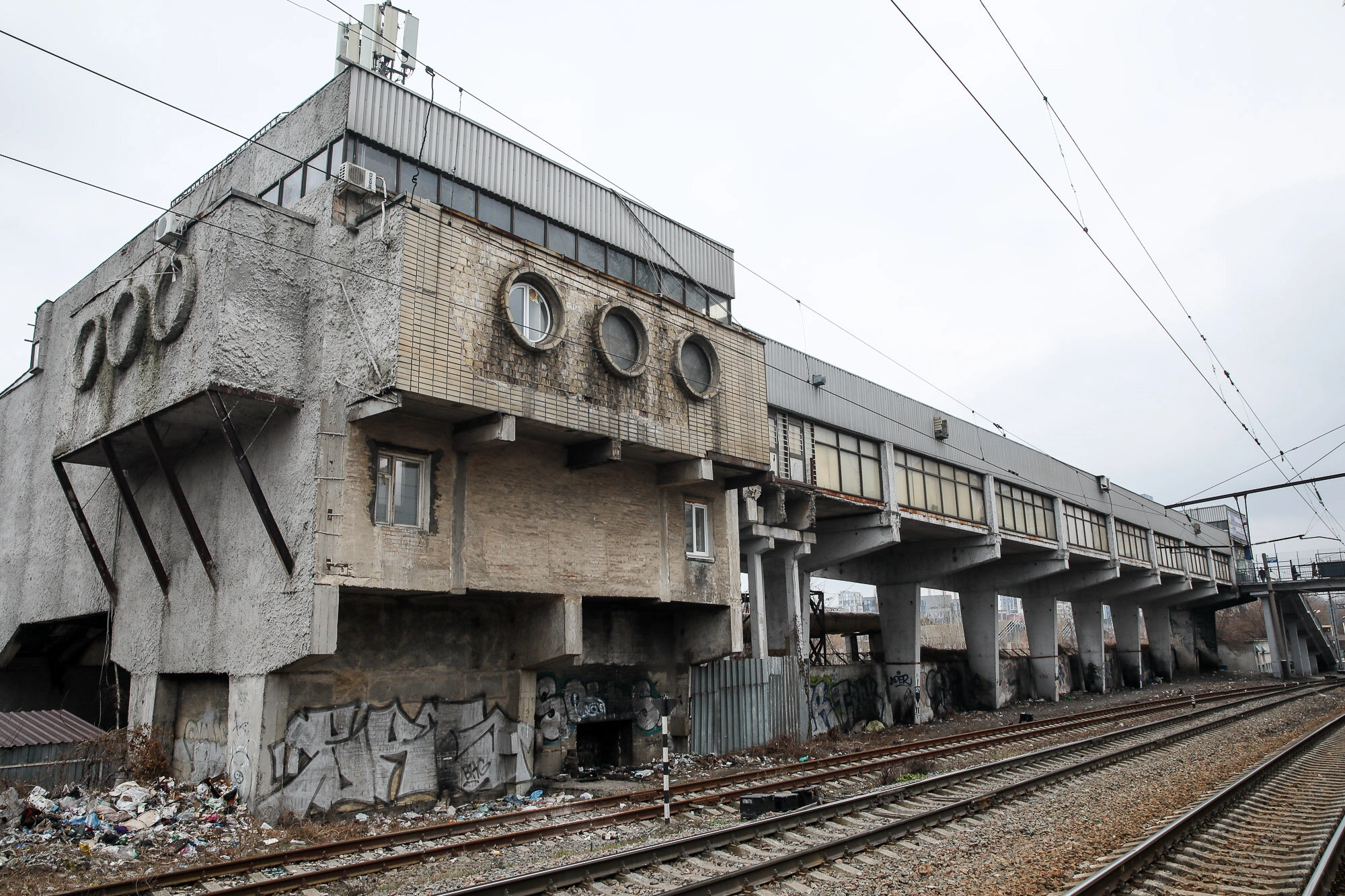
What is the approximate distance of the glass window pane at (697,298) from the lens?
22203 mm

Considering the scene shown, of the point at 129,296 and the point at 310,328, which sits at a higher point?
the point at 129,296

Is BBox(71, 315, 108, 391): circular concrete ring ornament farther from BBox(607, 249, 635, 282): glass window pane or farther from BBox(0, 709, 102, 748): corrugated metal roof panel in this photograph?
BBox(607, 249, 635, 282): glass window pane

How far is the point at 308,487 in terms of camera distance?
12789 millimetres

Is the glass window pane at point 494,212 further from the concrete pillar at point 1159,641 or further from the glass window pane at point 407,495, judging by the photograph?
the concrete pillar at point 1159,641

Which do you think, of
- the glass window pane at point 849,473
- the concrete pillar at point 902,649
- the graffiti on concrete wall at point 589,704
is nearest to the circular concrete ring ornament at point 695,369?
the graffiti on concrete wall at point 589,704

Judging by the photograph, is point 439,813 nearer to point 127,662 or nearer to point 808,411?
point 127,662

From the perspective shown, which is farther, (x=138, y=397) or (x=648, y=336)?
(x=648, y=336)

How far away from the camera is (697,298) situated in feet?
73.4

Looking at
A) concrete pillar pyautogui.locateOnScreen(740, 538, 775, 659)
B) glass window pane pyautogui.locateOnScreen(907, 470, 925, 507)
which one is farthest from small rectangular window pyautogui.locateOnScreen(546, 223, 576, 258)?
glass window pane pyautogui.locateOnScreen(907, 470, 925, 507)

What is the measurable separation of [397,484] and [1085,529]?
37.0m

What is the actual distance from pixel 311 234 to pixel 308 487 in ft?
14.7

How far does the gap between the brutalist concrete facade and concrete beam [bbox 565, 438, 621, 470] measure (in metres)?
0.05

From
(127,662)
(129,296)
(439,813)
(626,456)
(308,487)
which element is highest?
(129,296)

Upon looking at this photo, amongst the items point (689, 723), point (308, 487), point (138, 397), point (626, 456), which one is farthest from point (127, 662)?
point (689, 723)
